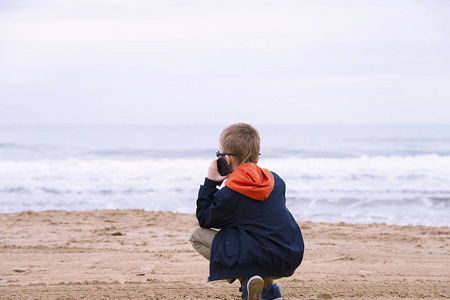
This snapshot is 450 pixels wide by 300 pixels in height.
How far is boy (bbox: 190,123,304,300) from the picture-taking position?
8.59 feet

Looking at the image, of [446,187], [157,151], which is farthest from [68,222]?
[157,151]

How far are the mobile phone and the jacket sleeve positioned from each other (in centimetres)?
8

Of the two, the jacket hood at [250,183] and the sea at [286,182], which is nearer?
the jacket hood at [250,183]

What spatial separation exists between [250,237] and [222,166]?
492 mm

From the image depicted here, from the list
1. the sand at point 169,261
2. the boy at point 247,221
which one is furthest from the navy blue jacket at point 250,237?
the sand at point 169,261

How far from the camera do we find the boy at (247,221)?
2.62 m

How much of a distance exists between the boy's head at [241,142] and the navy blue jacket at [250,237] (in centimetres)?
27

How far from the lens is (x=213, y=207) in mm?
2656

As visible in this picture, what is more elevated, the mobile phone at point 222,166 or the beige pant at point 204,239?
the mobile phone at point 222,166

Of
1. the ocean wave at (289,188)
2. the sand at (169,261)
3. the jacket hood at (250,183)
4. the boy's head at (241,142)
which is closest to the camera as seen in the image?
the jacket hood at (250,183)

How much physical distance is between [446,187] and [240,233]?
11280 mm

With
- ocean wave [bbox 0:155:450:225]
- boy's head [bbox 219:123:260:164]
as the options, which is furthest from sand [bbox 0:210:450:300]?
ocean wave [bbox 0:155:450:225]

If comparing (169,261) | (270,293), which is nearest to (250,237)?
(270,293)

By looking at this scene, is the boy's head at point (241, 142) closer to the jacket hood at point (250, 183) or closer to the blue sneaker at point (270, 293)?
the jacket hood at point (250, 183)
